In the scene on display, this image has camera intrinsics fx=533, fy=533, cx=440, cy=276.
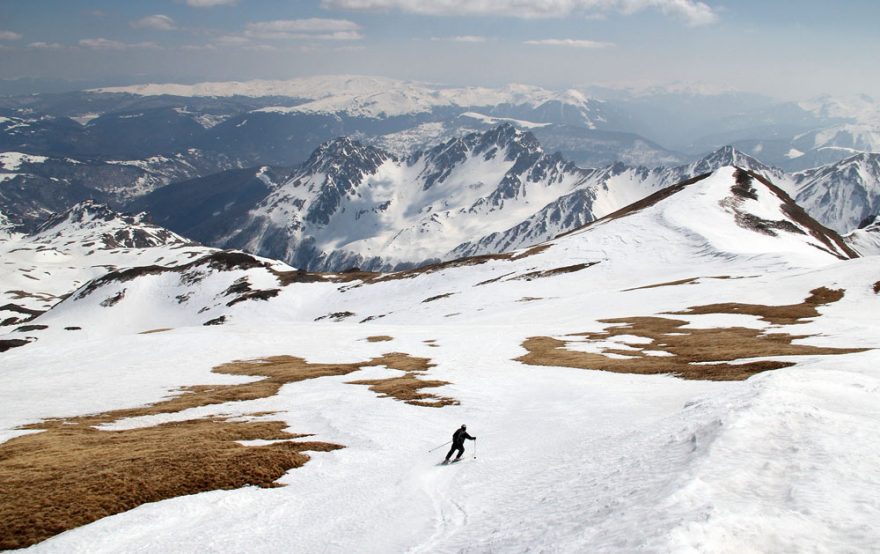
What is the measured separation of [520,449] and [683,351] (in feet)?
95.3

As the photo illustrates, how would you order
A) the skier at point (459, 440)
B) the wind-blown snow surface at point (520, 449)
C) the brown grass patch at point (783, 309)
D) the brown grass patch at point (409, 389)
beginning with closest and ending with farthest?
the wind-blown snow surface at point (520, 449)
the skier at point (459, 440)
the brown grass patch at point (409, 389)
the brown grass patch at point (783, 309)

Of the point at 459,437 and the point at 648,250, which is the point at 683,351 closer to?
the point at 459,437

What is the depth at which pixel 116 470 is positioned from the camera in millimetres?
21578

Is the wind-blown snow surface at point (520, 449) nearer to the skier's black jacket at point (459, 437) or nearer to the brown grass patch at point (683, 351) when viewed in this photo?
the skier's black jacket at point (459, 437)

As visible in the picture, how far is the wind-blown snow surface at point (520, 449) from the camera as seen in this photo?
1280 centimetres

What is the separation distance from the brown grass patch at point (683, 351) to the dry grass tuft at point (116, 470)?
25.6 m

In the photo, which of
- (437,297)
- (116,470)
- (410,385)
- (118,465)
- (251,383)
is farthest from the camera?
(437,297)

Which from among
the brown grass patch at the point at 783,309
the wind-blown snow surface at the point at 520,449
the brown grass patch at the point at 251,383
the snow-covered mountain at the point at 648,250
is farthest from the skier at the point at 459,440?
the snow-covered mountain at the point at 648,250

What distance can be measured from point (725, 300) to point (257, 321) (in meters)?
137

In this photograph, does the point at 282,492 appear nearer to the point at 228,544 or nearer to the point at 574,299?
the point at 228,544

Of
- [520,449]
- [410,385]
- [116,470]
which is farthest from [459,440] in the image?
[410,385]

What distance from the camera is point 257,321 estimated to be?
6678 inches

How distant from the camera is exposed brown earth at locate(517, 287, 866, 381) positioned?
38.6m

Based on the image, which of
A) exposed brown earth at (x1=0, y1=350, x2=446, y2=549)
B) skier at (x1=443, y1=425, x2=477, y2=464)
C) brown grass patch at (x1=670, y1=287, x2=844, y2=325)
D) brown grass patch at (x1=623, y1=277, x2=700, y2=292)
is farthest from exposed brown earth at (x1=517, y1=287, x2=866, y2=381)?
brown grass patch at (x1=623, y1=277, x2=700, y2=292)
